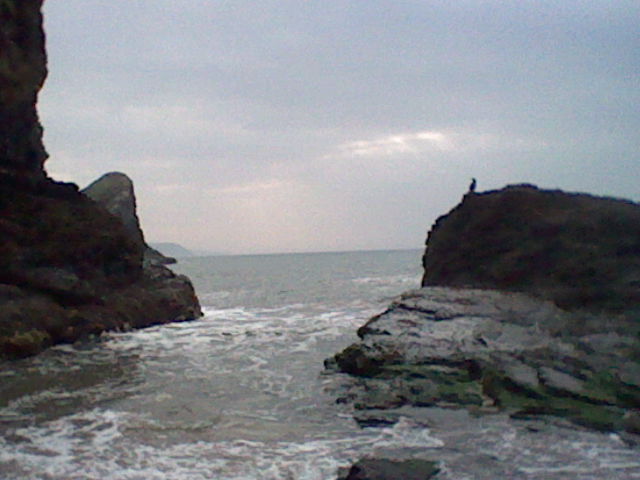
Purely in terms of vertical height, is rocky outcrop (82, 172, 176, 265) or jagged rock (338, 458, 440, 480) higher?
rocky outcrop (82, 172, 176, 265)

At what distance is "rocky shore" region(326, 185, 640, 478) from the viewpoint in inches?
354

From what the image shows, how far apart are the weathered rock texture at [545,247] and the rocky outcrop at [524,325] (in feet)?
0.11

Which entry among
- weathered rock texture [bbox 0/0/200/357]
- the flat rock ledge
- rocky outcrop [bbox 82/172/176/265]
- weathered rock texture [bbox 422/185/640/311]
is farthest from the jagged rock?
rocky outcrop [bbox 82/172/176/265]

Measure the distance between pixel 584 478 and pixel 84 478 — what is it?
17.7 ft

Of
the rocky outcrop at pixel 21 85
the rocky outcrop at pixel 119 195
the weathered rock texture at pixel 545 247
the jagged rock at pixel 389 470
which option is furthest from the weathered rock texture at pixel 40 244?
the rocky outcrop at pixel 119 195

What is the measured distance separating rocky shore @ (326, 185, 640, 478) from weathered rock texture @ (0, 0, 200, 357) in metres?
8.35

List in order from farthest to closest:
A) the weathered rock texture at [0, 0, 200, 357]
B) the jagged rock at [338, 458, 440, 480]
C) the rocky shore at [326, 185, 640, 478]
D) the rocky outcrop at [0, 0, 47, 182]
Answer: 1. the rocky outcrop at [0, 0, 47, 182]
2. the weathered rock texture at [0, 0, 200, 357]
3. the rocky shore at [326, 185, 640, 478]
4. the jagged rock at [338, 458, 440, 480]

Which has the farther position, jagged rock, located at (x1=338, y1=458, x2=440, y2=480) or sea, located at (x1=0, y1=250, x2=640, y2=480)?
sea, located at (x1=0, y1=250, x2=640, y2=480)

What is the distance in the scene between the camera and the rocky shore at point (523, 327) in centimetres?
899

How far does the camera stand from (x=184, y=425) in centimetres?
820

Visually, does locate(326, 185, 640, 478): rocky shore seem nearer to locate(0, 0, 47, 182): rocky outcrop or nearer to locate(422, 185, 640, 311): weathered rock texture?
locate(422, 185, 640, 311): weathered rock texture

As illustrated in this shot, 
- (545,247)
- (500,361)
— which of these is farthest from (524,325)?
(545,247)

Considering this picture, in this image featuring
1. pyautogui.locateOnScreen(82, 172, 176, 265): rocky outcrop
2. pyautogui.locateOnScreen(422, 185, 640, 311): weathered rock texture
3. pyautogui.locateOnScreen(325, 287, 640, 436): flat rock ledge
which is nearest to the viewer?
pyautogui.locateOnScreen(325, 287, 640, 436): flat rock ledge

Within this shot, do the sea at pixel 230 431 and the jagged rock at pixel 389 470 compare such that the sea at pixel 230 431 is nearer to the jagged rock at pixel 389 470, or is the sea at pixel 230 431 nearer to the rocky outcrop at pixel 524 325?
the jagged rock at pixel 389 470
